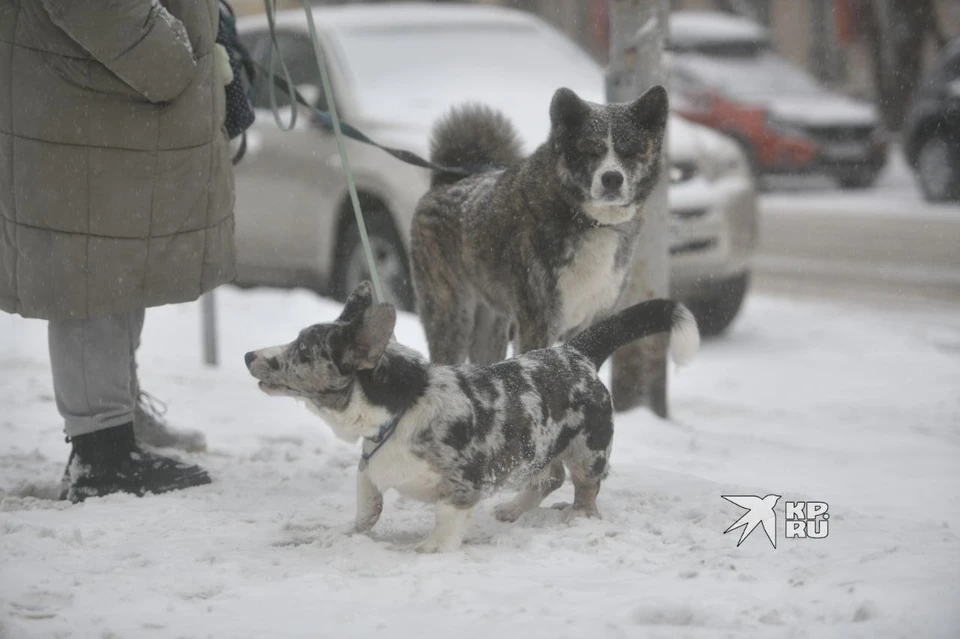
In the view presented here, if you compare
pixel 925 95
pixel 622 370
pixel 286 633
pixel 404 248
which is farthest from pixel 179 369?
pixel 925 95

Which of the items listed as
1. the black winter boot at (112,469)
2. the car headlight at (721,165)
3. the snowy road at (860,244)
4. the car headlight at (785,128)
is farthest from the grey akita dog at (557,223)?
the car headlight at (785,128)

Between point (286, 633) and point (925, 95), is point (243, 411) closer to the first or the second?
point (286, 633)

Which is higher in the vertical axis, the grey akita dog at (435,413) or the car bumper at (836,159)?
the grey akita dog at (435,413)

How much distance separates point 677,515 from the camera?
4039mm

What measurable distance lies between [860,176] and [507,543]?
635 inches

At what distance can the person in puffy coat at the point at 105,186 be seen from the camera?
12.8ft

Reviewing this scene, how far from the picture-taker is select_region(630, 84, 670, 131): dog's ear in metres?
4.44

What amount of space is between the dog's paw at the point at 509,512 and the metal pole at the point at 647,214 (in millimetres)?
1847

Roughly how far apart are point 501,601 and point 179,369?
12.8 ft

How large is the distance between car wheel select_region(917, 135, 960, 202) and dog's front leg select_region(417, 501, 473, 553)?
13749 millimetres

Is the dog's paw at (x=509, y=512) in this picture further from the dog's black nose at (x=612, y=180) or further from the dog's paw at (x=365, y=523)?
the dog's black nose at (x=612, y=180)

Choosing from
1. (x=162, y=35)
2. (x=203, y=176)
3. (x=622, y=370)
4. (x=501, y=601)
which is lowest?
(x=622, y=370)

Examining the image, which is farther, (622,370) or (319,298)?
(319,298)

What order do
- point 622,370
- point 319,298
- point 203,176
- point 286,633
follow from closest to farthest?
point 286,633
point 203,176
point 622,370
point 319,298
